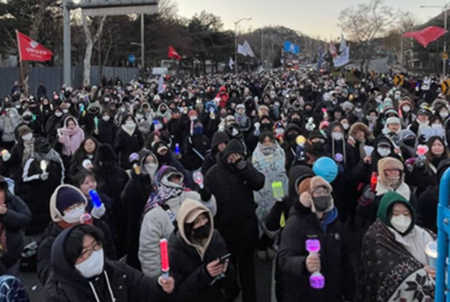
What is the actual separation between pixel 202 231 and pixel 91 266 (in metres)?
0.85

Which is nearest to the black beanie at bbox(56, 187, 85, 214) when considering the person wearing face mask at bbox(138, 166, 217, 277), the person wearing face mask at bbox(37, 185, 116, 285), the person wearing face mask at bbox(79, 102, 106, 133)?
the person wearing face mask at bbox(37, 185, 116, 285)

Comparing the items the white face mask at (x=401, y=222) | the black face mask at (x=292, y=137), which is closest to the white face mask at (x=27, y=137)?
the black face mask at (x=292, y=137)

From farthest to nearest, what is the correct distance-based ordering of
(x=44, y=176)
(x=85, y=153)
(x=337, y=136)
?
(x=337, y=136) < (x=85, y=153) < (x=44, y=176)

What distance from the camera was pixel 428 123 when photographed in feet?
29.6

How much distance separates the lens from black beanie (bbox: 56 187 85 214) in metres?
3.96

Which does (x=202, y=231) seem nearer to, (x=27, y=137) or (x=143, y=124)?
(x=27, y=137)

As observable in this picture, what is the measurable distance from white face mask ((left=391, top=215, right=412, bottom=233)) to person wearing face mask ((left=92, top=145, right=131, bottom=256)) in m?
3.30

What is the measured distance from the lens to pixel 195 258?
11.5 feet

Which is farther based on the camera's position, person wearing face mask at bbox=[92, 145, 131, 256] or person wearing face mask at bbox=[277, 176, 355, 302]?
person wearing face mask at bbox=[92, 145, 131, 256]

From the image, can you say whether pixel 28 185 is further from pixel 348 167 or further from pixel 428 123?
pixel 428 123

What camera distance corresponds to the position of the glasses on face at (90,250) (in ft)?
9.85

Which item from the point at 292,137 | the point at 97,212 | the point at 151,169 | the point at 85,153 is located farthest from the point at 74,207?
the point at 292,137

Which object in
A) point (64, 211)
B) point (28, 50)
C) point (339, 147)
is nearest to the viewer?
point (64, 211)

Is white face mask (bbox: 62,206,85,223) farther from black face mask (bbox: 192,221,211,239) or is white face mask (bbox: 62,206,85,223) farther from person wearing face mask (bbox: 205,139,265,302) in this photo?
person wearing face mask (bbox: 205,139,265,302)
